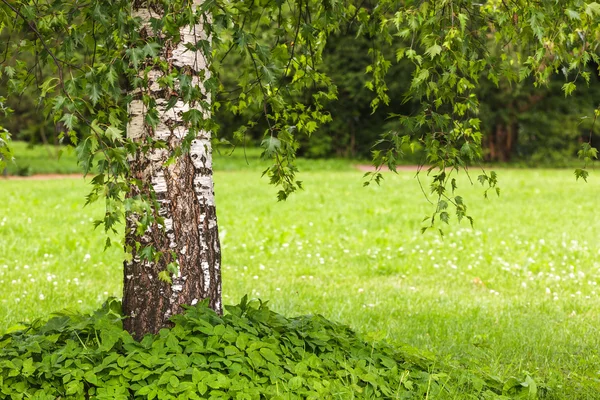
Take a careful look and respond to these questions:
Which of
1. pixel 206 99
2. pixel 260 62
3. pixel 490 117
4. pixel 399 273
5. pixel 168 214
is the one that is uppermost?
pixel 490 117

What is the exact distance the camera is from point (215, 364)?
346cm

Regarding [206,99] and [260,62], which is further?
[206,99]

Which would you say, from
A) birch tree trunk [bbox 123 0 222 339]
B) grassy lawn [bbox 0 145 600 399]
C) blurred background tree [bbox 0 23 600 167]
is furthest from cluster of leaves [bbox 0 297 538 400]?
blurred background tree [bbox 0 23 600 167]

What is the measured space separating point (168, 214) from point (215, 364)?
86cm

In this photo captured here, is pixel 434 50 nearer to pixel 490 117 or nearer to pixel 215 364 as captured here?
pixel 215 364

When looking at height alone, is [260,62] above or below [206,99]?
above

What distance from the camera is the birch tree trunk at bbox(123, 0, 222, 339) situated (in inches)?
147

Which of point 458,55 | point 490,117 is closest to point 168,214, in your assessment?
point 458,55

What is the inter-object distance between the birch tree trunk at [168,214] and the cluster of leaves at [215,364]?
0.41 ft

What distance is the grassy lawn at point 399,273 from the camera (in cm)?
521

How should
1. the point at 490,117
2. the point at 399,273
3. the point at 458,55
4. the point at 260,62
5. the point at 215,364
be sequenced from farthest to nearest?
the point at 490,117 < the point at 399,273 < the point at 215,364 < the point at 458,55 < the point at 260,62

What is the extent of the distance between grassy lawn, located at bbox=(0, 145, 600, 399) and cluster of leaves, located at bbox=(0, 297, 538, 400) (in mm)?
336

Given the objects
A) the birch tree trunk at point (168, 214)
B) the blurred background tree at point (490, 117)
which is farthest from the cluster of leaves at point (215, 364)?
the blurred background tree at point (490, 117)

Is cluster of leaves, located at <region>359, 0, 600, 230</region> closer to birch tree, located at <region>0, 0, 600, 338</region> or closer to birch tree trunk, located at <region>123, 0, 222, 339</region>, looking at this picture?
birch tree, located at <region>0, 0, 600, 338</region>
